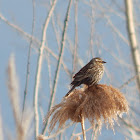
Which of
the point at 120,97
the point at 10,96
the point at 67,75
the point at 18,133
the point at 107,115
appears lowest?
the point at 18,133

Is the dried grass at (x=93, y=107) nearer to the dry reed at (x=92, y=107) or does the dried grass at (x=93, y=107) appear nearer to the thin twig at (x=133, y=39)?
the dry reed at (x=92, y=107)

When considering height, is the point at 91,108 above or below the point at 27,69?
below

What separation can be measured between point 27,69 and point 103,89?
1.20 meters

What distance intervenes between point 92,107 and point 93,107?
0.01 metres

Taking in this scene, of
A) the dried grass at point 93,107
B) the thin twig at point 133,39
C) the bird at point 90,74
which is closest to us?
the dried grass at point 93,107

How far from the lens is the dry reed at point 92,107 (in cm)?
289

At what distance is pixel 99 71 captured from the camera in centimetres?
452

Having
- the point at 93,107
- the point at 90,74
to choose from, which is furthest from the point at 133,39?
the point at 93,107

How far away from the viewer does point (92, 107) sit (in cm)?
291

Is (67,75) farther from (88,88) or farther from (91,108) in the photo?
(91,108)

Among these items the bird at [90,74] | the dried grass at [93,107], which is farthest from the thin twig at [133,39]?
the bird at [90,74]

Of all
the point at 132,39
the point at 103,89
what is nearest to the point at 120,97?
the point at 103,89

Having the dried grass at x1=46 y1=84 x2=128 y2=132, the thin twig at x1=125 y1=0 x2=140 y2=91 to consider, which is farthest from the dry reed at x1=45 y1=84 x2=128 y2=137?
the thin twig at x1=125 y1=0 x2=140 y2=91

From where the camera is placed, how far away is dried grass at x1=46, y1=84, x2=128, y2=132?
289 cm
